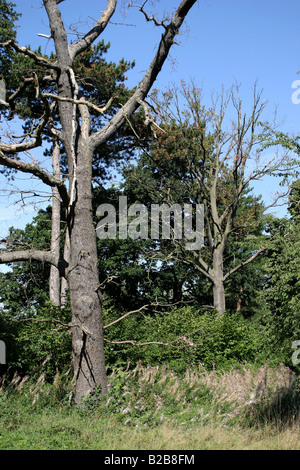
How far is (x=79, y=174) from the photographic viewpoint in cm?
808

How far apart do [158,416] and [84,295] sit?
7.31 feet

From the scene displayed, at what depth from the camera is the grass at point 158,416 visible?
217 inches

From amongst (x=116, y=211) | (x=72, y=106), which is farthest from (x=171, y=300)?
(x=72, y=106)

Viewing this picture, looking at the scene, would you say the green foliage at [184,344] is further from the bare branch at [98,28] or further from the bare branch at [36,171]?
the bare branch at [98,28]

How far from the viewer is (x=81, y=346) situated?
7281mm

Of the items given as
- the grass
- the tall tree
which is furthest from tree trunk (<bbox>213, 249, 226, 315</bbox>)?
the grass

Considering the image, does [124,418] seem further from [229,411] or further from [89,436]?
[229,411]

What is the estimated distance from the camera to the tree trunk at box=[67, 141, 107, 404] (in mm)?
7215

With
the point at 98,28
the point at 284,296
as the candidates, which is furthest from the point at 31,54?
the point at 284,296

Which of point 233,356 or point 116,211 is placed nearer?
point 233,356

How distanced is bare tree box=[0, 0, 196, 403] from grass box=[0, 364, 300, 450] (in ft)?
2.20

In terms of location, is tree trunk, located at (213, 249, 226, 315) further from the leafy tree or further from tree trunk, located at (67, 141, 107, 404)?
tree trunk, located at (67, 141, 107, 404)

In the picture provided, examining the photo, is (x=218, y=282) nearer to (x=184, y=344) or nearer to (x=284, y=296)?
(x=184, y=344)
